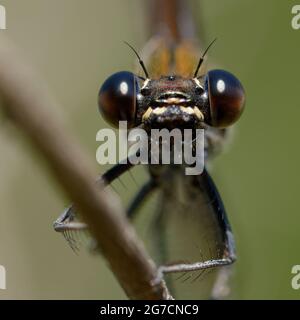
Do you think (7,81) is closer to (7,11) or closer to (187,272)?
(187,272)

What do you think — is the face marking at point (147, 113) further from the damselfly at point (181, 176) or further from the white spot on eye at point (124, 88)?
the white spot on eye at point (124, 88)

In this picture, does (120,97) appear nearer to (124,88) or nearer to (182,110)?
(124,88)

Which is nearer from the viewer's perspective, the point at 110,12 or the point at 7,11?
the point at 7,11

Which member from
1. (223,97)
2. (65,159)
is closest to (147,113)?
(223,97)

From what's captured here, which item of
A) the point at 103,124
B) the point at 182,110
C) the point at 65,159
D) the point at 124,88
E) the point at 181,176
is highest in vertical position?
the point at 103,124

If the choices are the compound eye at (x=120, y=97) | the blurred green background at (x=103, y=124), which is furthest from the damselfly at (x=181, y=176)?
the blurred green background at (x=103, y=124)
